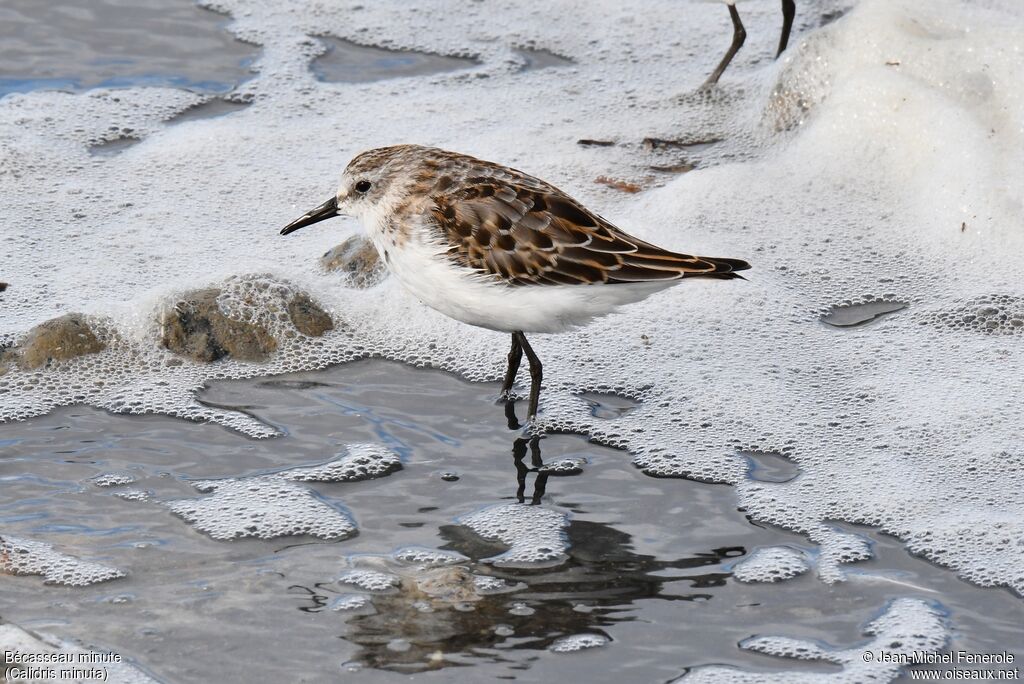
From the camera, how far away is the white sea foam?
14.6 ft

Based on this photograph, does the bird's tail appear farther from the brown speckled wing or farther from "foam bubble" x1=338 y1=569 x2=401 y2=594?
"foam bubble" x1=338 y1=569 x2=401 y2=594

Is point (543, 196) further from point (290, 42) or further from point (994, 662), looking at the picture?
point (290, 42)

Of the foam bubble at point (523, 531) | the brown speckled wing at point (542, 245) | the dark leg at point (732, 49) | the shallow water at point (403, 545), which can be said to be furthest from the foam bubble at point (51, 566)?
the dark leg at point (732, 49)

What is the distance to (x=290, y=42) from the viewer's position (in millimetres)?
7742

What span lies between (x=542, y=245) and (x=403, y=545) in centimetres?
108

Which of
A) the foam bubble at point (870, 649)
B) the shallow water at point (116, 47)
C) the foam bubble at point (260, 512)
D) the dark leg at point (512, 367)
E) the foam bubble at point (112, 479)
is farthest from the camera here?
the shallow water at point (116, 47)

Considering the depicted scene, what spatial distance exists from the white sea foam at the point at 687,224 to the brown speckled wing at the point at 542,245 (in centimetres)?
59

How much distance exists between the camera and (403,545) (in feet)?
12.6

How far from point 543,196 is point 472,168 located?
0.91ft

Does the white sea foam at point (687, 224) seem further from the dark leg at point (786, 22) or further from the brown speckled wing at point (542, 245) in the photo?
the brown speckled wing at point (542, 245)

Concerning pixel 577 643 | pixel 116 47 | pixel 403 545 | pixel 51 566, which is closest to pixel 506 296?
pixel 403 545

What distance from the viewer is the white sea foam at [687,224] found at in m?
4.44

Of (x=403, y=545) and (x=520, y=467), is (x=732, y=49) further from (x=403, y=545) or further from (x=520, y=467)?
(x=403, y=545)

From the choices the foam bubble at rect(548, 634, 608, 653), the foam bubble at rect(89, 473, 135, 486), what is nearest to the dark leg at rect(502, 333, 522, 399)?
the foam bubble at rect(89, 473, 135, 486)
